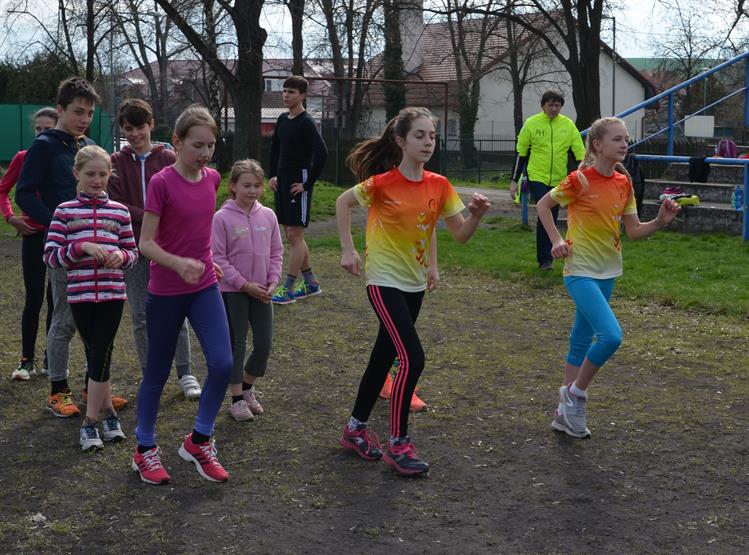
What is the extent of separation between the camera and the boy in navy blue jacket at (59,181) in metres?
5.74

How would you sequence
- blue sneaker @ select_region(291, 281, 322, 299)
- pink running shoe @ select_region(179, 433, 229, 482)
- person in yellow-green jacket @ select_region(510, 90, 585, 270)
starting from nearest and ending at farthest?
pink running shoe @ select_region(179, 433, 229, 482) → blue sneaker @ select_region(291, 281, 322, 299) → person in yellow-green jacket @ select_region(510, 90, 585, 270)

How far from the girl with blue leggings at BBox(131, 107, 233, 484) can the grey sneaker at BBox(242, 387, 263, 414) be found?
1.10 m

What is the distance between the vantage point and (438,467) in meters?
5.06

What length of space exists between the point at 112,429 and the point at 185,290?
118cm

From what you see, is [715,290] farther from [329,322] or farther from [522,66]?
[522,66]

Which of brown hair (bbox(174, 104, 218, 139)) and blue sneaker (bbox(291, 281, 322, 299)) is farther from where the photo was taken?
blue sneaker (bbox(291, 281, 322, 299))

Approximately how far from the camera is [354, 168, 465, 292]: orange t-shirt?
200 inches

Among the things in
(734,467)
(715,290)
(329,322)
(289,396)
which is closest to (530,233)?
(715,290)

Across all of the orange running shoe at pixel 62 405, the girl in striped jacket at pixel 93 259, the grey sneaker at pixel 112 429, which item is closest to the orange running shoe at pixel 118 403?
the orange running shoe at pixel 62 405

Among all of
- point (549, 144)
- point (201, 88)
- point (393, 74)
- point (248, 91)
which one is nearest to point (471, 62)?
point (393, 74)

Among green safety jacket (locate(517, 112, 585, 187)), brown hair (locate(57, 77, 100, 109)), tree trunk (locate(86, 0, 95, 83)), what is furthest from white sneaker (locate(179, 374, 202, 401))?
tree trunk (locate(86, 0, 95, 83))

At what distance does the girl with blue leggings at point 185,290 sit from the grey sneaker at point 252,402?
110cm

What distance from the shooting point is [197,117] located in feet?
15.5

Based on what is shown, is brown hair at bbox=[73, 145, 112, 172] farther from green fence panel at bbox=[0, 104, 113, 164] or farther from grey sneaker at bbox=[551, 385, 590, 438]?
green fence panel at bbox=[0, 104, 113, 164]
